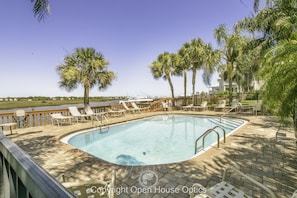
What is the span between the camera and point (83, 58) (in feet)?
37.9

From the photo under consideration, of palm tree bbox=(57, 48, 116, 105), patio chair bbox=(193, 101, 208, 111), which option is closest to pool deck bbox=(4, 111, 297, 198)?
palm tree bbox=(57, 48, 116, 105)

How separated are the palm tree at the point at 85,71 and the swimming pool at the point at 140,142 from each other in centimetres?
381

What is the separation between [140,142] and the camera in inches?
299

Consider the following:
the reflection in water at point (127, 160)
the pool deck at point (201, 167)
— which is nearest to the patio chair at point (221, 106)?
the pool deck at point (201, 167)

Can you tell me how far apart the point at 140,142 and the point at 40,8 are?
615 centimetres

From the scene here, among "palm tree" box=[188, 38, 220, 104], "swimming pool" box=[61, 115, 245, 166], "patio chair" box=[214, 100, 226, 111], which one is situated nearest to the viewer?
"swimming pool" box=[61, 115, 245, 166]

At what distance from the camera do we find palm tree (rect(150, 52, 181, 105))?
18109mm

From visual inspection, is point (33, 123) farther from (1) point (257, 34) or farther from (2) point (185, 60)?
(1) point (257, 34)

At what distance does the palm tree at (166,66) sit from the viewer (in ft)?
59.4

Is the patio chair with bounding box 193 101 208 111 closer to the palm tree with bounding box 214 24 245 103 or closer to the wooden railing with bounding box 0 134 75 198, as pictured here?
the palm tree with bounding box 214 24 245 103

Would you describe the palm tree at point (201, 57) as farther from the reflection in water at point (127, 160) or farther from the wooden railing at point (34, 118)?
the wooden railing at point (34, 118)

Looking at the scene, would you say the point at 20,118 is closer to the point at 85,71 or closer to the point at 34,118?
the point at 34,118

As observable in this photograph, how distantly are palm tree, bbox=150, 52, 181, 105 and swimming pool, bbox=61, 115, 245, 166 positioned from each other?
28.4 ft

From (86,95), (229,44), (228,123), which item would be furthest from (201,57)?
(86,95)
